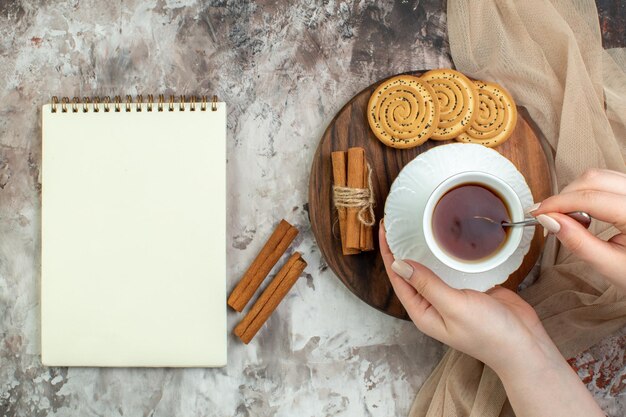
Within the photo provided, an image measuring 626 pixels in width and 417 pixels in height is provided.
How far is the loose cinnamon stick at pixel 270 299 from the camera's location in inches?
34.6

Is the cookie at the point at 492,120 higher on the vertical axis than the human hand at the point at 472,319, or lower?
higher

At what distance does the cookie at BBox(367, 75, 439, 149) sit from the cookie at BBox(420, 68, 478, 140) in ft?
0.06

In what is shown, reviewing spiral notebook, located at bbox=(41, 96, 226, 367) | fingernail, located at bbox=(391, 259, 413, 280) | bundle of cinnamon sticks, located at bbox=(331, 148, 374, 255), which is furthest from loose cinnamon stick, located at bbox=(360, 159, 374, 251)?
spiral notebook, located at bbox=(41, 96, 226, 367)

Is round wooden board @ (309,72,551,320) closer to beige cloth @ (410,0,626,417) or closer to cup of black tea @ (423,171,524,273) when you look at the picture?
beige cloth @ (410,0,626,417)

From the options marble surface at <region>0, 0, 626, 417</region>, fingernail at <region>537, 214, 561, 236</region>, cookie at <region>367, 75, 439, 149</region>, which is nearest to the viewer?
fingernail at <region>537, 214, 561, 236</region>

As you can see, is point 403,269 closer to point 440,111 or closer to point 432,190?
point 432,190

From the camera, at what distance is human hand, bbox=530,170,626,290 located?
24.4 inches

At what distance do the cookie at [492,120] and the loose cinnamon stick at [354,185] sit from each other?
5.6 inches

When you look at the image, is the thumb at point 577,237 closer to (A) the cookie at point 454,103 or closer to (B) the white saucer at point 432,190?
(B) the white saucer at point 432,190

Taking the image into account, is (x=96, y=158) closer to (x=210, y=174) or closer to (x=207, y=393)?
(x=210, y=174)

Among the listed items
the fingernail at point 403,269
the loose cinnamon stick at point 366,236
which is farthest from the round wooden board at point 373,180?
the fingernail at point 403,269

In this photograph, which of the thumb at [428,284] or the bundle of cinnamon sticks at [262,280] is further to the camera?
the bundle of cinnamon sticks at [262,280]

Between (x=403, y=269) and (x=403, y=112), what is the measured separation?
0.23 metres

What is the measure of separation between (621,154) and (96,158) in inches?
30.3
